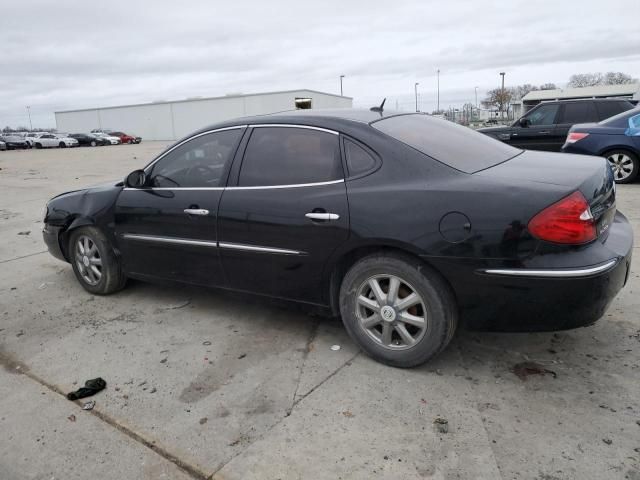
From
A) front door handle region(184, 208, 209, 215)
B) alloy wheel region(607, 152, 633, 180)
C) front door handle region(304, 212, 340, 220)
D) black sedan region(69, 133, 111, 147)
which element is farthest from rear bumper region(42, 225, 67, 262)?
black sedan region(69, 133, 111, 147)

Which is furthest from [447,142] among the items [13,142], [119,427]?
[13,142]

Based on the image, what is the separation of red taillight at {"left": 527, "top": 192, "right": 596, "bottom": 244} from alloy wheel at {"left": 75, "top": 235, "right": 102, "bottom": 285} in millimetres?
3650

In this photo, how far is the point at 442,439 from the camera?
250 cm

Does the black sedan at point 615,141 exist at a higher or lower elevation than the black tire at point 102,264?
higher

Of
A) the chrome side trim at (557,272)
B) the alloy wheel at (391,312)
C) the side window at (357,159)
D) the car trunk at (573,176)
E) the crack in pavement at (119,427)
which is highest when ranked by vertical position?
the side window at (357,159)

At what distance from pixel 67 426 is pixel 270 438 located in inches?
44.8

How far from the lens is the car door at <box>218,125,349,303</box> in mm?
3193

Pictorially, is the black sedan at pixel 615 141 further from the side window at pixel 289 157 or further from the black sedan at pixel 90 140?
the black sedan at pixel 90 140

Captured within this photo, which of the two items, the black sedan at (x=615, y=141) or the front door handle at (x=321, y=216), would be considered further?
the black sedan at (x=615, y=141)

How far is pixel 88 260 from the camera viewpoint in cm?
464

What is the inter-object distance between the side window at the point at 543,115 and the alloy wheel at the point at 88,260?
977 centimetres

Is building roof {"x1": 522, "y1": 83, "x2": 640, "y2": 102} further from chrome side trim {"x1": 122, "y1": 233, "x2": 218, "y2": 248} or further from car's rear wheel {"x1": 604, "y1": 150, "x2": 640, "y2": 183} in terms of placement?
chrome side trim {"x1": 122, "y1": 233, "x2": 218, "y2": 248}

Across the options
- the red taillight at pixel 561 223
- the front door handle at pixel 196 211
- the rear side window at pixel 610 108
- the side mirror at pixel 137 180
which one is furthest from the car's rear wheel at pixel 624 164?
the side mirror at pixel 137 180

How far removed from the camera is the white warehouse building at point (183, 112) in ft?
169
